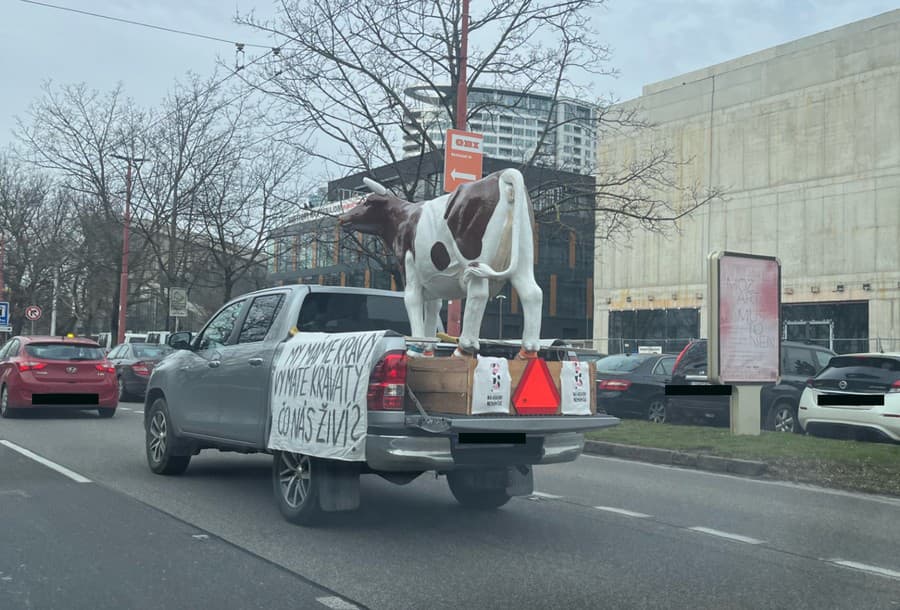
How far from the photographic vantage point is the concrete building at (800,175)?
44.2m

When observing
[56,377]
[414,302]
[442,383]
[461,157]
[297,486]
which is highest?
[461,157]

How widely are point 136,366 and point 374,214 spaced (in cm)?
1417

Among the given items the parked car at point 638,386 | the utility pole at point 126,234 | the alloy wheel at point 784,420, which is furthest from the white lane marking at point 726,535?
the utility pole at point 126,234

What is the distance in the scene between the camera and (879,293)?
146ft

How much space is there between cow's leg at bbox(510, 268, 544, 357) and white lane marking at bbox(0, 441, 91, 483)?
4.57 meters

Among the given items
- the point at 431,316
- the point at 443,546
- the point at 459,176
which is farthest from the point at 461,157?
the point at 443,546

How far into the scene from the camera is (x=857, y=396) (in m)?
12.6

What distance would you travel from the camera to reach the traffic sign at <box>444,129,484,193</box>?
13.9 metres

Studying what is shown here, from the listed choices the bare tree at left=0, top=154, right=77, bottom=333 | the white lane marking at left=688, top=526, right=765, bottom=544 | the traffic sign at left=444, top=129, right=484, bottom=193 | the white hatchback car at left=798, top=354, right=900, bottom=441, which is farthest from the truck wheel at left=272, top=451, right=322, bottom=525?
the bare tree at left=0, top=154, right=77, bottom=333

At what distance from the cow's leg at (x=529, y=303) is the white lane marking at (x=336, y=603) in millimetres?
2629

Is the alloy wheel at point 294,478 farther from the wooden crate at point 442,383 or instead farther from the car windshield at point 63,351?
the car windshield at point 63,351

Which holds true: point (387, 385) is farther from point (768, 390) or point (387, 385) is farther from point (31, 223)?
point (31, 223)

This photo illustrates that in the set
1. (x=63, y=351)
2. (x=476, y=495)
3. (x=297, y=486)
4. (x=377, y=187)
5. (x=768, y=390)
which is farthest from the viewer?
(x=63, y=351)

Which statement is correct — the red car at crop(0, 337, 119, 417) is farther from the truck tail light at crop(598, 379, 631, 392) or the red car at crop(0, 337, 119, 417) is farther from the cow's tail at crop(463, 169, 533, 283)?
A: the cow's tail at crop(463, 169, 533, 283)
